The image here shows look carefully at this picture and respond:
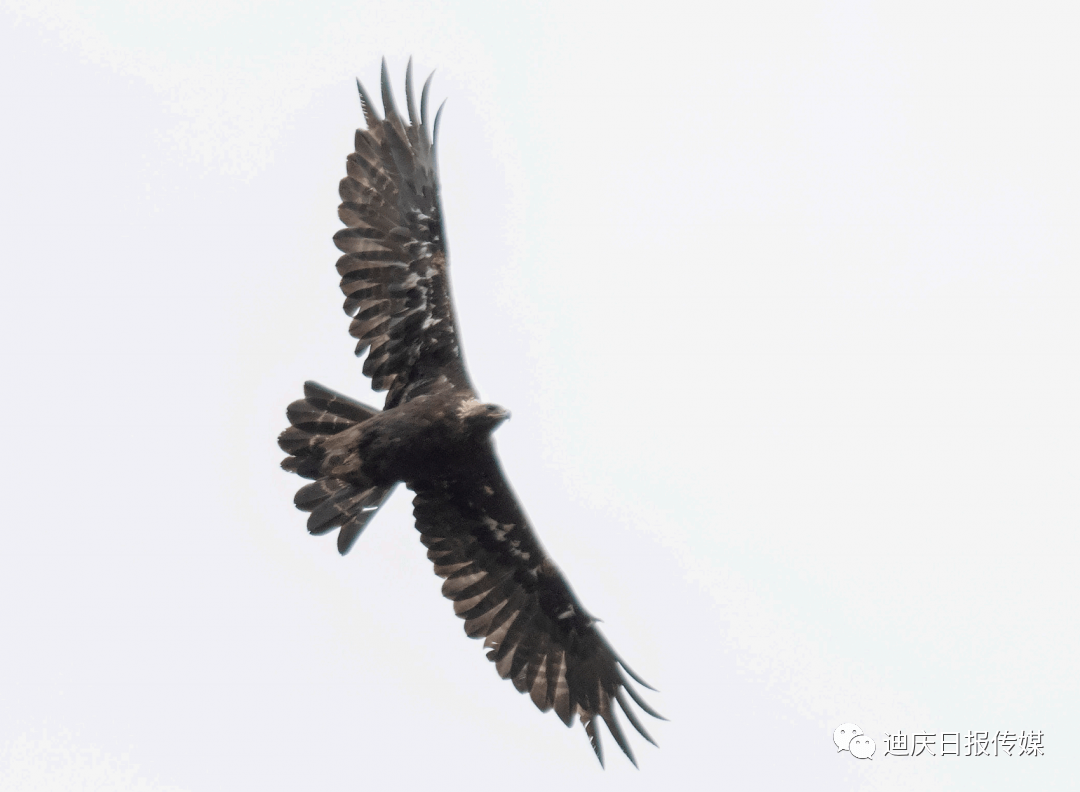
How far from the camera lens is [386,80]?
1402cm

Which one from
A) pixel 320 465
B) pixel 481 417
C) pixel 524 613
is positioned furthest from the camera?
pixel 524 613

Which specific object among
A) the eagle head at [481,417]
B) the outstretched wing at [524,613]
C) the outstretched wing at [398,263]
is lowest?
the outstretched wing at [524,613]

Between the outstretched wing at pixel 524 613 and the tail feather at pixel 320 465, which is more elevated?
the tail feather at pixel 320 465

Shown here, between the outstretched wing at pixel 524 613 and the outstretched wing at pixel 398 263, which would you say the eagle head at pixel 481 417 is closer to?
the outstretched wing at pixel 398 263

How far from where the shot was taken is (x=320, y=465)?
13.6m

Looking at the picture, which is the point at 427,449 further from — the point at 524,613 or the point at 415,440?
the point at 524,613

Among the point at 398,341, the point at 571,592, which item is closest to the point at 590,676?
the point at 571,592

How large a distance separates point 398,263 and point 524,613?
10.5ft

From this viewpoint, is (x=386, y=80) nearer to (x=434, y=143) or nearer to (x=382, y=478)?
(x=434, y=143)

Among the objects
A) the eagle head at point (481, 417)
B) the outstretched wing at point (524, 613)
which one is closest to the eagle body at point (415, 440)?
the eagle head at point (481, 417)

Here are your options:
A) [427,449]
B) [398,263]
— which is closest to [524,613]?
[427,449]

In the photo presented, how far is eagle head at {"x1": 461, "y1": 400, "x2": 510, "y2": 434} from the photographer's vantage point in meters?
13.2

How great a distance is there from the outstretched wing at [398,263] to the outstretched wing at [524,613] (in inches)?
47.2

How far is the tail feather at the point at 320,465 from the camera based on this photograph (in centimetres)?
1353
